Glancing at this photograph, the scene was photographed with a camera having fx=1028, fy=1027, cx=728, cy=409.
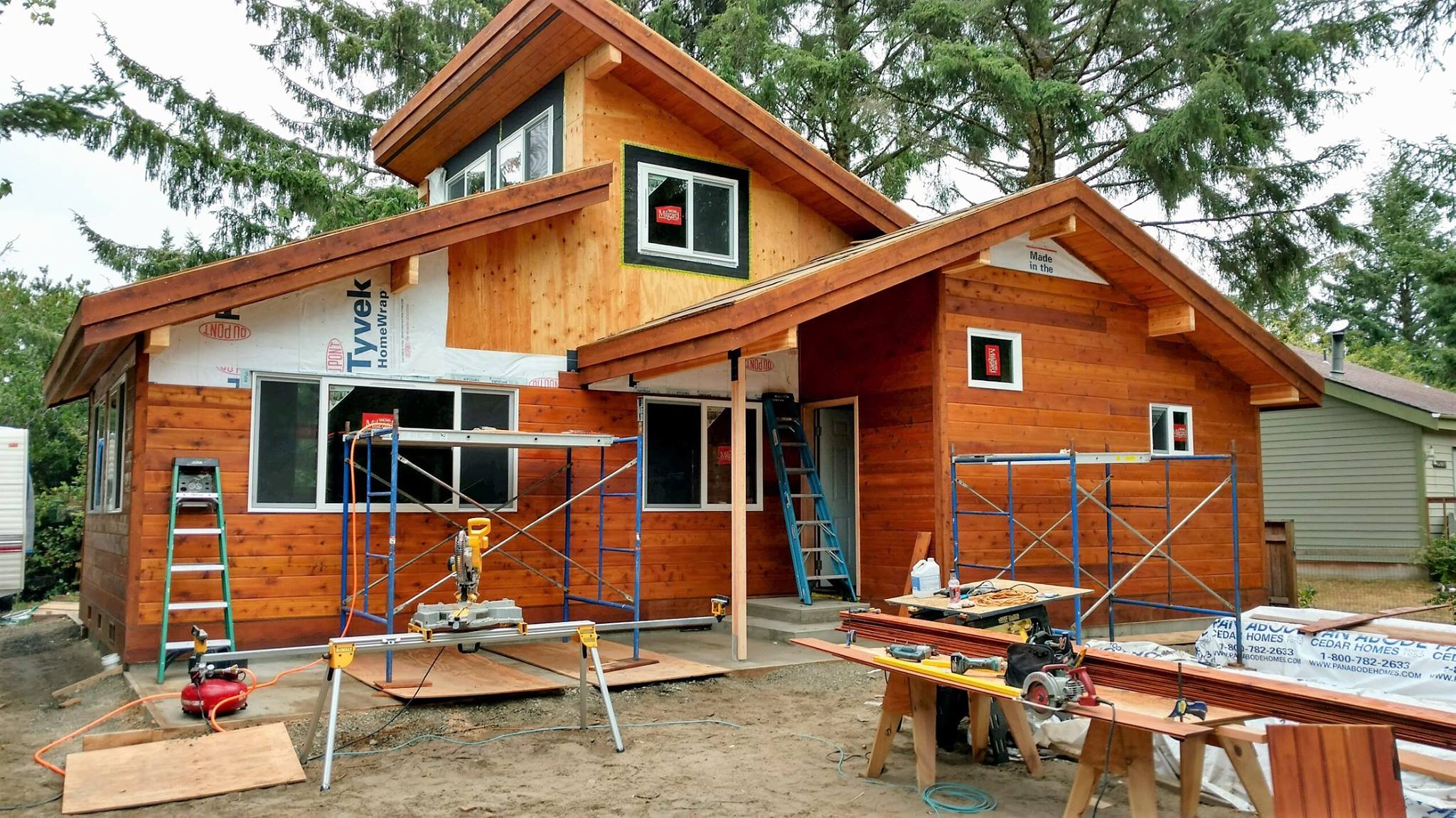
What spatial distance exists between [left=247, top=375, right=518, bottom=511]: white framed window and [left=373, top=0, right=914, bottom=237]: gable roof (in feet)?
11.8

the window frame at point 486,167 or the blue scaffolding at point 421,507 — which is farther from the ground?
the window frame at point 486,167

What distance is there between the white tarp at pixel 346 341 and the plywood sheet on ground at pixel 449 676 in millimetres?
2470

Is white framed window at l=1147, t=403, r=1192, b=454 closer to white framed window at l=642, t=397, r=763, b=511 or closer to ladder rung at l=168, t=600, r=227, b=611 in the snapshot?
white framed window at l=642, t=397, r=763, b=511

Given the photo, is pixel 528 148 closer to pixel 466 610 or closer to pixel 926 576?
pixel 926 576

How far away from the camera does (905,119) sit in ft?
56.4

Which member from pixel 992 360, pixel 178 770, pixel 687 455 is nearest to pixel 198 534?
pixel 178 770

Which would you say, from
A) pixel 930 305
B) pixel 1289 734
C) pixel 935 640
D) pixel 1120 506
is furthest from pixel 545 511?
pixel 1289 734

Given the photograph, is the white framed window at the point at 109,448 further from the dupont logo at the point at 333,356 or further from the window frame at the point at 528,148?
the window frame at the point at 528,148

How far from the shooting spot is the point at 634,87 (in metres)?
10.8

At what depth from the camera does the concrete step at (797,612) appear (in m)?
9.84

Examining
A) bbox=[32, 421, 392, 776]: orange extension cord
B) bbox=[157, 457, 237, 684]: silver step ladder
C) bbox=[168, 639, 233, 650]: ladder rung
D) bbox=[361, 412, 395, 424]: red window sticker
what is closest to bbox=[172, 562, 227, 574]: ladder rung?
bbox=[157, 457, 237, 684]: silver step ladder

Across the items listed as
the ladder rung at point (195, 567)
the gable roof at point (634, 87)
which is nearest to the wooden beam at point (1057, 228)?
the gable roof at point (634, 87)

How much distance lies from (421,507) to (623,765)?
13.5 feet

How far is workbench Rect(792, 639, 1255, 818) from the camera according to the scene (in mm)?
4141
